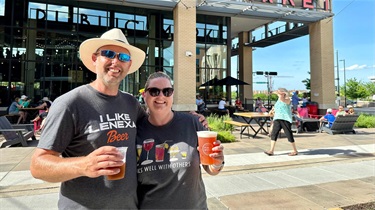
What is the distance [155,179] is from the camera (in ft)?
5.39

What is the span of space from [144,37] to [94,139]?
52.8 ft

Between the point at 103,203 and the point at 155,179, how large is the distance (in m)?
0.34

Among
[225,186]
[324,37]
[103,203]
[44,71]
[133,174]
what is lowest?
[225,186]

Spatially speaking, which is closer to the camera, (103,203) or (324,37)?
(103,203)

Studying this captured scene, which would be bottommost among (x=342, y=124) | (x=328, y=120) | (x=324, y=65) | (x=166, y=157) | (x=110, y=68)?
(x=342, y=124)

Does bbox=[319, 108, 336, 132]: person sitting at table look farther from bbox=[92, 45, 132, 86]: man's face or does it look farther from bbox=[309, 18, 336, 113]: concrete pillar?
bbox=[92, 45, 132, 86]: man's face

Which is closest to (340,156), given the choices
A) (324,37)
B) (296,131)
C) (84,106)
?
(296,131)

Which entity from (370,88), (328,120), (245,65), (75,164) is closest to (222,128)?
(328,120)

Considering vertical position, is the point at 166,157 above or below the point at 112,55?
below

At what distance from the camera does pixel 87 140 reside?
58.2 inches

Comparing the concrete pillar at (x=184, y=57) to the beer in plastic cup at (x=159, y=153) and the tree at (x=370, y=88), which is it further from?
the tree at (x=370, y=88)

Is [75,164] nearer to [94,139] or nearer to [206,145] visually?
[94,139]

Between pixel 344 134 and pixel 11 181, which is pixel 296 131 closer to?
pixel 344 134

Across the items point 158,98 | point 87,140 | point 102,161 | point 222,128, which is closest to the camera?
point 102,161
